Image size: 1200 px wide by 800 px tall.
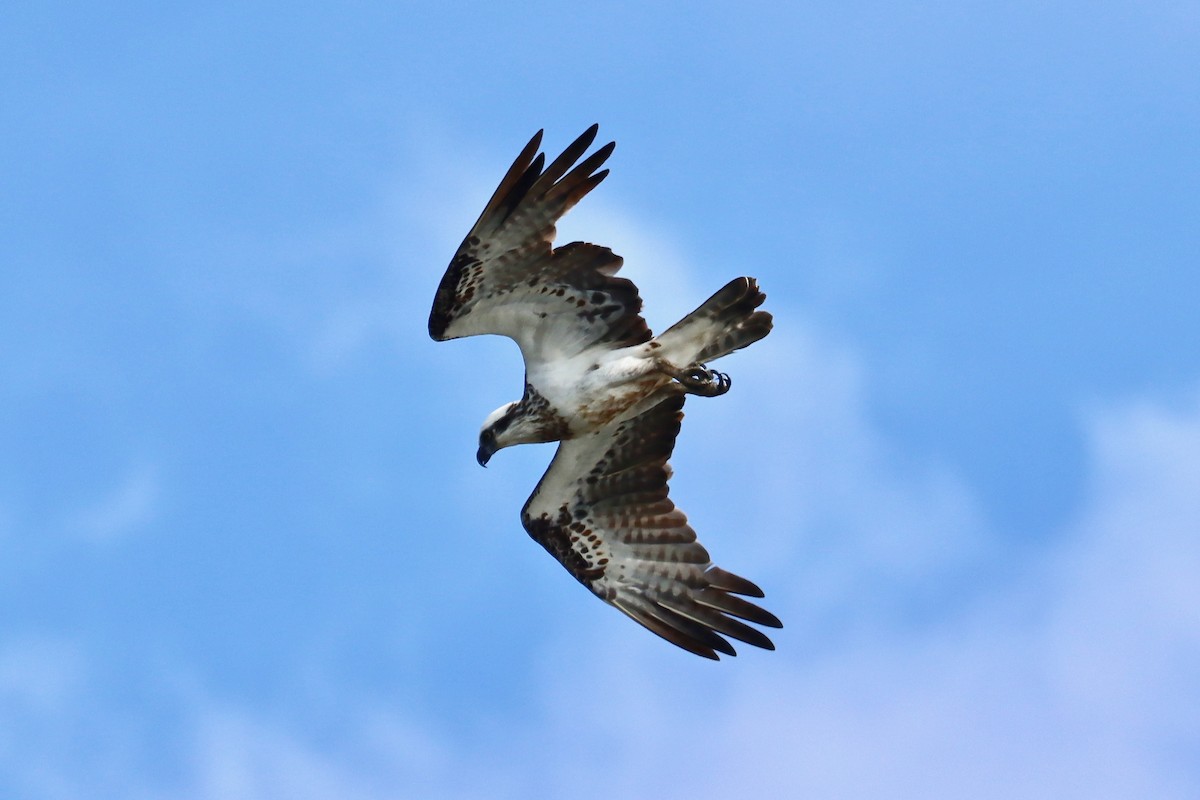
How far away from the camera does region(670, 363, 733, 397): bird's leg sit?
12.5 m

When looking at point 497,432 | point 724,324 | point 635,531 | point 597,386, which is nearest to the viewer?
point 724,324

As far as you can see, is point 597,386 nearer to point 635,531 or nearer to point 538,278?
point 538,278

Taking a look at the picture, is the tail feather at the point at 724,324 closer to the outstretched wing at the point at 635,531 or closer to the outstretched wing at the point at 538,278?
the outstretched wing at the point at 538,278

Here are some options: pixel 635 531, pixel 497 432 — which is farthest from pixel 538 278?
A: pixel 635 531

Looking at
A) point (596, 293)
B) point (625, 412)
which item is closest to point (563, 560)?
point (625, 412)

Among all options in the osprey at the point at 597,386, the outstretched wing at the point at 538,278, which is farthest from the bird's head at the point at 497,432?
the outstretched wing at the point at 538,278

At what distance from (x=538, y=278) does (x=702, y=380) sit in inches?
52.5

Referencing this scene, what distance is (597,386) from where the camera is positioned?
12.5 metres

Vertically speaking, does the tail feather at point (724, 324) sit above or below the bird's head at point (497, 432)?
above

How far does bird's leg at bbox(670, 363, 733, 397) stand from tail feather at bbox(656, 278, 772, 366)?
0.13 m

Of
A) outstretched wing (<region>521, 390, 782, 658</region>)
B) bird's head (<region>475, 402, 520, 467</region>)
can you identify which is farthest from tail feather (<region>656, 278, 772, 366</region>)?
bird's head (<region>475, 402, 520, 467</region>)

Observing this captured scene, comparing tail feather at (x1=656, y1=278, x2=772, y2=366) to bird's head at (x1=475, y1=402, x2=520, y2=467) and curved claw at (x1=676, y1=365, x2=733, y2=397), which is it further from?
bird's head at (x1=475, y1=402, x2=520, y2=467)

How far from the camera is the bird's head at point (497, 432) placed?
42.0 feet

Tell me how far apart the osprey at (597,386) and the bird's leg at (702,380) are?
1 cm
